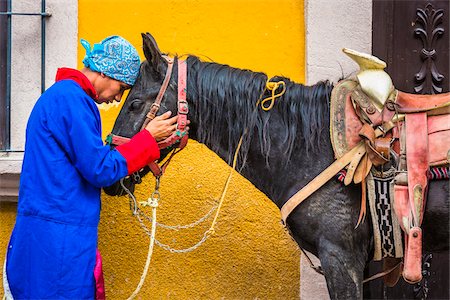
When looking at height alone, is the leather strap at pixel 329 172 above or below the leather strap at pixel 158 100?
below

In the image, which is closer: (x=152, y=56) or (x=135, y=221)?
(x=152, y=56)

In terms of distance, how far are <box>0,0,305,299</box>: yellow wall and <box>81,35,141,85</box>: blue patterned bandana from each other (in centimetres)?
113

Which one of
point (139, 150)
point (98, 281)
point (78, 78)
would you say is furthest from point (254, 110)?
point (98, 281)

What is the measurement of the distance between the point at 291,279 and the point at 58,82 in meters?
1.88

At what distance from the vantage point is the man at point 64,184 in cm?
317

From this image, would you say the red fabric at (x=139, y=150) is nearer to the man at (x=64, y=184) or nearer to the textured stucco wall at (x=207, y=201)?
the man at (x=64, y=184)

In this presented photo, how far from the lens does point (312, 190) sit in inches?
128

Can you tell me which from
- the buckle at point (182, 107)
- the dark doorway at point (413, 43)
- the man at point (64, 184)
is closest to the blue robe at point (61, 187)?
the man at point (64, 184)

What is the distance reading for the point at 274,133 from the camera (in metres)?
3.41

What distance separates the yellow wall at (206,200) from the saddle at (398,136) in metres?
1.21

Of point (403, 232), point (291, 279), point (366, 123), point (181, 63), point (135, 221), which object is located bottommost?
point (291, 279)

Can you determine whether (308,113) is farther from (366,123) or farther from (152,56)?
(152,56)

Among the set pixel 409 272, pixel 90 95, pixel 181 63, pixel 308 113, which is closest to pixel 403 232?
pixel 409 272

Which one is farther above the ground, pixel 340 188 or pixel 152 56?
pixel 152 56
